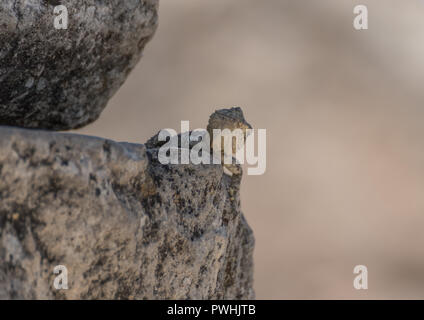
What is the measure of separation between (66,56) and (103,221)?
50cm

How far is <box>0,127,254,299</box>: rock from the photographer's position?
0.66 m

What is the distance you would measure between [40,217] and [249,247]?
0.57 metres

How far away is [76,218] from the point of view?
0.71 m

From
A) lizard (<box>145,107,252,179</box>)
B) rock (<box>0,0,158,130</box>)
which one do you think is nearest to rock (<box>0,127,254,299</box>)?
lizard (<box>145,107,252,179</box>)

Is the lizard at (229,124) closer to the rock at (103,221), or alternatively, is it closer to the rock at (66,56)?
the rock at (103,221)

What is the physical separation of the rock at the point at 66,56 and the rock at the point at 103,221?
340 millimetres

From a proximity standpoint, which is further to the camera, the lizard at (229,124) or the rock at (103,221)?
the lizard at (229,124)

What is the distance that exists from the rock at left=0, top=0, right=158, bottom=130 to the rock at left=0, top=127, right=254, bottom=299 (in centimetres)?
34

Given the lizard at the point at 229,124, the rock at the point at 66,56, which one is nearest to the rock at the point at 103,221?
the lizard at the point at 229,124

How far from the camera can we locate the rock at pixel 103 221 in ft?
2.17

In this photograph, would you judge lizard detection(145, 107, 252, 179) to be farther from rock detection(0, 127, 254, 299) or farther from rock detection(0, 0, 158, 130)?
rock detection(0, 0, 158, 130)

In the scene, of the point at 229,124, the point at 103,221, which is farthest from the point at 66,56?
the point at 103,221
